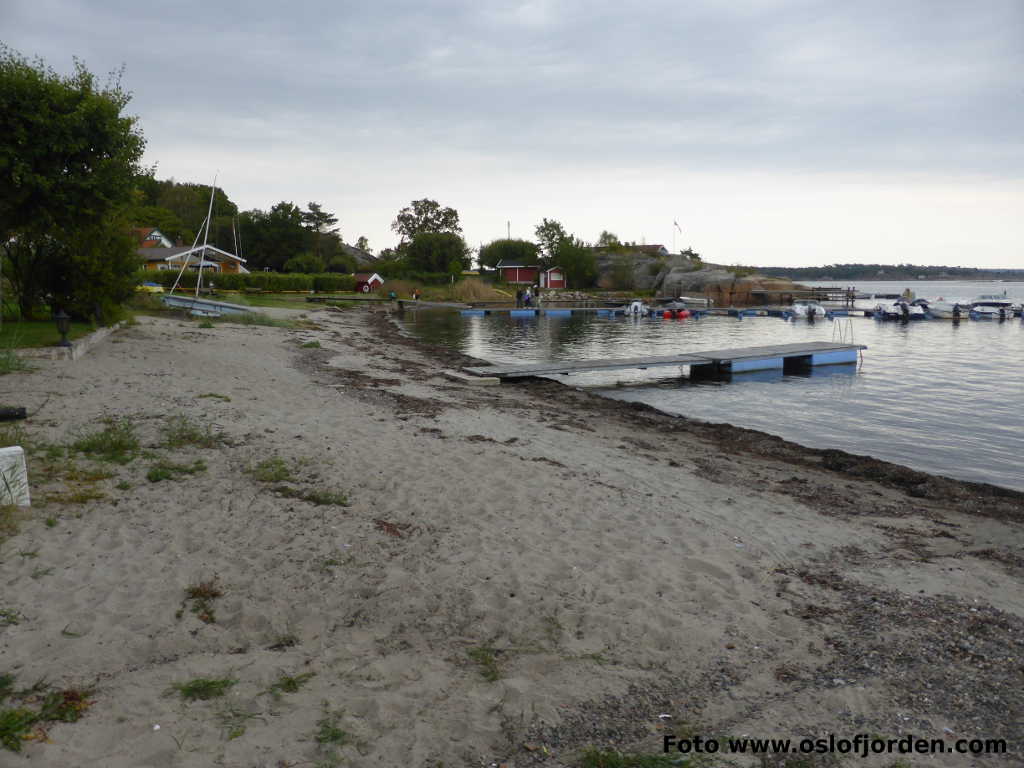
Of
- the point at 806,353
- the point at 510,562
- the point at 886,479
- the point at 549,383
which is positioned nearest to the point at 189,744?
the point at 510,562

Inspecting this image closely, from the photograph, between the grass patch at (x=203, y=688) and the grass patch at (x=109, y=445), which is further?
the grass patch at (x=109, y=445)

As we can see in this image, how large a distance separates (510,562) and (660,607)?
1481 mm

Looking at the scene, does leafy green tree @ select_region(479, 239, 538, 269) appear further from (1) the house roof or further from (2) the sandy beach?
(2) the sandy beach

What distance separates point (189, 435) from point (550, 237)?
93.9 metres

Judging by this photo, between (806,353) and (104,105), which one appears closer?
(104,105)

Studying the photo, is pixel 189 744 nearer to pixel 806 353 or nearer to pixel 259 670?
pixel 259 670

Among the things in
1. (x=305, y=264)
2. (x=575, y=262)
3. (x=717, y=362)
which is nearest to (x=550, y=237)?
(x=575, y=262)

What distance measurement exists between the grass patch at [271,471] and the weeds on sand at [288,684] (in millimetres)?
4081

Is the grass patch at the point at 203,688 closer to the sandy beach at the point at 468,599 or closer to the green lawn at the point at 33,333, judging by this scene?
A: the sandy beach at the point at 468,599

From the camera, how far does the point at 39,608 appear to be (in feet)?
16.3

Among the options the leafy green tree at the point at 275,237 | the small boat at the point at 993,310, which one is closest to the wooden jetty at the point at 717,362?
the small boat at the point at 993,310

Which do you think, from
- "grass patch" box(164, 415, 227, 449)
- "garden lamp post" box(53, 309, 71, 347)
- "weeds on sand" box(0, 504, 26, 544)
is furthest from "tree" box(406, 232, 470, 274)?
"weeds on sand" box(0, 504, 26, 544)

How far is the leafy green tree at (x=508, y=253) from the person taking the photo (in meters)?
102

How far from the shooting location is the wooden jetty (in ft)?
73.8
